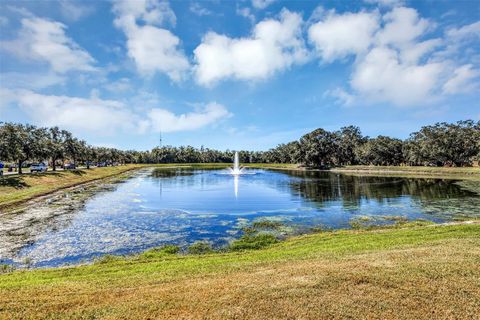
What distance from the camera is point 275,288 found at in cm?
1080

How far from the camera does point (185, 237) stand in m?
25.3

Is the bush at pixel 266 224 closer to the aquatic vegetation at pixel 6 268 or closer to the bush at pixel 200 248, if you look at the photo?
the bush at pixel 200 248

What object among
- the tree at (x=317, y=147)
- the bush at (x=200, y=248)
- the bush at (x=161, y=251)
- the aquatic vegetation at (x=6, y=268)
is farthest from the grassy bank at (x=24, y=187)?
the tree at (x=317, y=147)

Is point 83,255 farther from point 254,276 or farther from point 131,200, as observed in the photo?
point 131,200

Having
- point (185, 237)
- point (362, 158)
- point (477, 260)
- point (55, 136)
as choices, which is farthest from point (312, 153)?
point (477, 260)

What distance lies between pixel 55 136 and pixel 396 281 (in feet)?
349

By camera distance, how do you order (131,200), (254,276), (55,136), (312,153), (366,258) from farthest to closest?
1. (312,153)
2. (55,136)
3. (131,200)
4. (366,258)
5. (254,276)

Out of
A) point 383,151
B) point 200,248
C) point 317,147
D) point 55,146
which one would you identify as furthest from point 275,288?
point 317,147

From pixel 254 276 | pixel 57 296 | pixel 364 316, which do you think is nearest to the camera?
pixel 364 316

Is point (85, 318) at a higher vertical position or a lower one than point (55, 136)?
lower

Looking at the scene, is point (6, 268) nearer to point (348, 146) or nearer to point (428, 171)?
point (428, 171)

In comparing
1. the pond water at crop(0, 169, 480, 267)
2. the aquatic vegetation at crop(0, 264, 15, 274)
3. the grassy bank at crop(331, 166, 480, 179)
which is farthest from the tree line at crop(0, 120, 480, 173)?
the aquatic vegetation at crop(0, 264, 15, 274)

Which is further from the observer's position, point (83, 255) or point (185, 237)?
point (185, 237)

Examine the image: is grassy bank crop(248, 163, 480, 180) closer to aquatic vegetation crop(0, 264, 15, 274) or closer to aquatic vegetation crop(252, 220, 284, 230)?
aquatic vegetation crop(252, 220, 284, 230)
